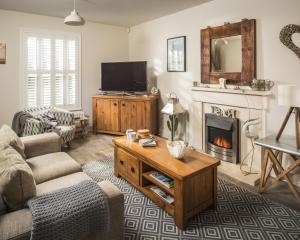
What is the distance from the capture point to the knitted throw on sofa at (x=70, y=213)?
52.1 inches

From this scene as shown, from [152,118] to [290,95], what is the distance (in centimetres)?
295

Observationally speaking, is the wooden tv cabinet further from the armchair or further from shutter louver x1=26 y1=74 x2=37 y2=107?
shutter louver x1=26 y1=74 x2=37 y2=107

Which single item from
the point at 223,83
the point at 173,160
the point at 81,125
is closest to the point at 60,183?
the point at 173,160

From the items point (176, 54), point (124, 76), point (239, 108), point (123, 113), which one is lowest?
point (123, 113)

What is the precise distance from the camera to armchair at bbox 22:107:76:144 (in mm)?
3676

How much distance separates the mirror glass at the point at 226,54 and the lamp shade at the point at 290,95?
3.55ft

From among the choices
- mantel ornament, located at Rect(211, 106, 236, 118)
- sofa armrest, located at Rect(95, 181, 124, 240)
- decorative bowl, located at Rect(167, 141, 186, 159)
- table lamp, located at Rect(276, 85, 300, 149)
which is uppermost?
table lamp, located at Rect(276, 85, 300, 149)

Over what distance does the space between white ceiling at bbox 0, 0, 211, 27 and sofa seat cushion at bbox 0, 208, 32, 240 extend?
3.54 m

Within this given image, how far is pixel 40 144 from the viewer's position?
9.31 feet

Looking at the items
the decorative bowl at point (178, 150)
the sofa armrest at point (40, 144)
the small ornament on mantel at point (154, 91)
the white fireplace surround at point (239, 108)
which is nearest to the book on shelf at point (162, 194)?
the decorative bowl at point (178, 150)

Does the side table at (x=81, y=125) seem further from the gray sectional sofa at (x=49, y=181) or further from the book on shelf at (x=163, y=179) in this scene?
the book on shelf at (x=163, y=179)

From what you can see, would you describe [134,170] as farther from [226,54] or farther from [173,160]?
[226,54]

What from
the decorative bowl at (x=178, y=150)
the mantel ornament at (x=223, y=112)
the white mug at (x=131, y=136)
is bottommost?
the decorative bowl at (x=178, y=150)

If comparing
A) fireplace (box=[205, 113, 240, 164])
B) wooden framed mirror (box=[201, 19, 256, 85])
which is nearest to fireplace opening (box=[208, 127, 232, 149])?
fireplace (box=[205, 113, 240, 164])
